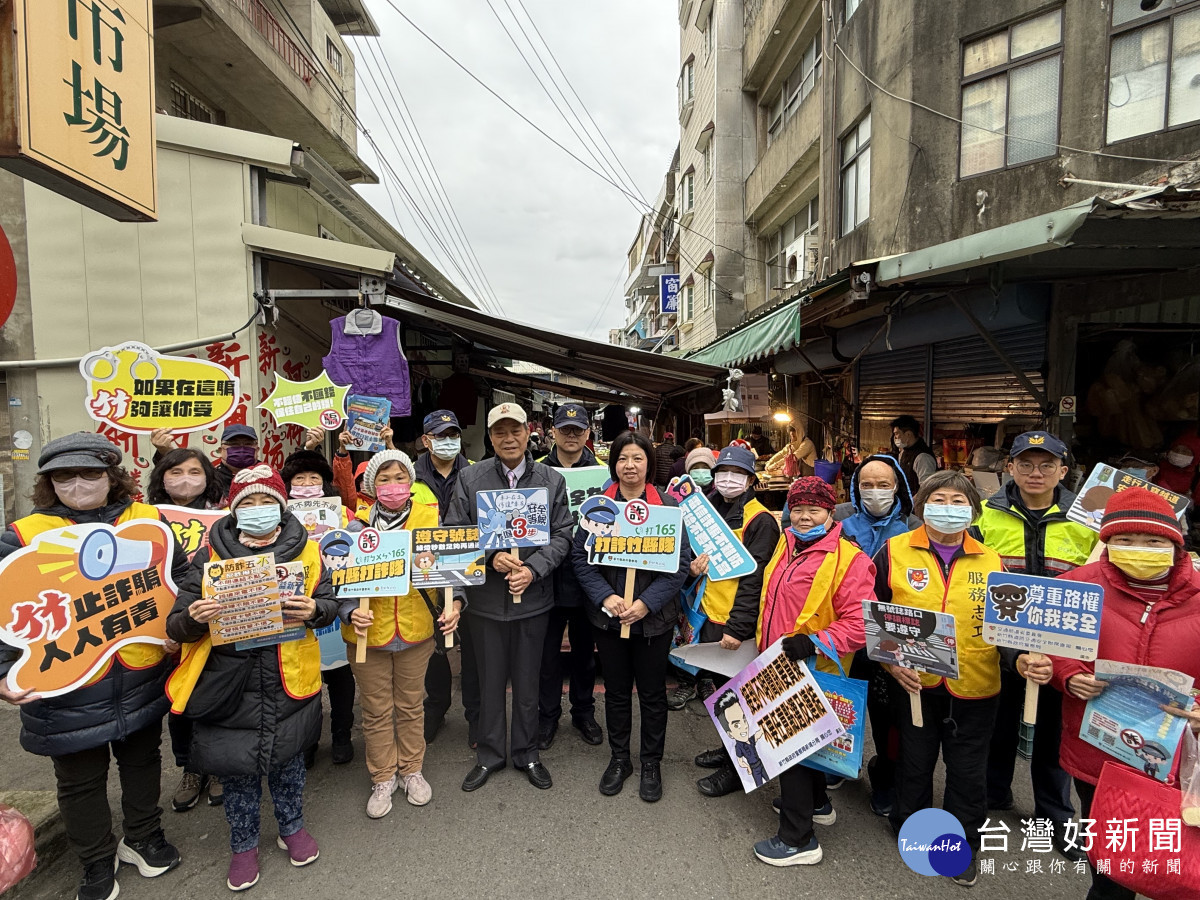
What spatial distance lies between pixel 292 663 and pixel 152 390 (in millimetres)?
3281

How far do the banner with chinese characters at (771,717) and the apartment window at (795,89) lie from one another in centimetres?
1406

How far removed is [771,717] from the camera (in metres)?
3.14

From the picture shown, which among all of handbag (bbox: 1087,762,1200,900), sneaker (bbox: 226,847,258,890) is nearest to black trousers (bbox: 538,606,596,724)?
sneaker (bbox: 226,847,258,890)

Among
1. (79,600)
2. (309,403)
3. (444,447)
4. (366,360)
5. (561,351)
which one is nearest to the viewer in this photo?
(79,600)

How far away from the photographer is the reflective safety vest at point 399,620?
11.1ft

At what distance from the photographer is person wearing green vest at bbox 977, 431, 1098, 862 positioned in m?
3.23

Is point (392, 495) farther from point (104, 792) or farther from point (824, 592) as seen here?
point (824, 592)

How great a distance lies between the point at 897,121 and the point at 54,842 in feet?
41.9

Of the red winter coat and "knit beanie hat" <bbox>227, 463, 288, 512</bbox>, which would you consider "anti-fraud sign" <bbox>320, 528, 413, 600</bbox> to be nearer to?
"knit beanie hat" <bbox>227, 463, 288, 512</bbox>

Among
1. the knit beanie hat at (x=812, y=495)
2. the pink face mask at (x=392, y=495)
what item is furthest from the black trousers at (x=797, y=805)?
the pink face mask at (x=392, y=495)

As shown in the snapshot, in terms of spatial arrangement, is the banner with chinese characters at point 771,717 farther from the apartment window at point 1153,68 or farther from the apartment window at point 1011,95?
the apartment window at point 1011,95

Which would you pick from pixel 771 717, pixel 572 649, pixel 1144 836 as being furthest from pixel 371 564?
pixel 1144 836

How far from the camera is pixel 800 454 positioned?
33.0 ft

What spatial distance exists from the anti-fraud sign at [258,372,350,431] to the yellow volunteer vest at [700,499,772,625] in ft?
11.9
